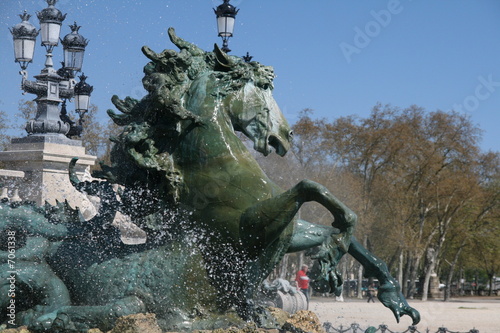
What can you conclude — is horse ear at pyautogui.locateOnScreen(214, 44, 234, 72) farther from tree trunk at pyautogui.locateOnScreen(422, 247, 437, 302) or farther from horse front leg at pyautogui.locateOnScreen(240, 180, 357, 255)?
tree trunk at pyautogui.locateOnScreen(422, 247, 437, 302)

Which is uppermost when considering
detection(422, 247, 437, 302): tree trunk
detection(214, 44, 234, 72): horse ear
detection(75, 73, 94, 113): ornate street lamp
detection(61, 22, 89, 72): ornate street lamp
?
detection(61, 22, 89, 72): ornate street lamp

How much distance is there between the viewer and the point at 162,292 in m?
5.75

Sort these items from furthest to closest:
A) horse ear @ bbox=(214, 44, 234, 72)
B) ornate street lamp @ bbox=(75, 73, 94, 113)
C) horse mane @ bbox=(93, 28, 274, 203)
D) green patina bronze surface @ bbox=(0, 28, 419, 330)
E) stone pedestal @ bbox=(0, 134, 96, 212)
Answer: ornate street lamp @ bbox=(75, 73, 94, 113) → stone pedestal @ bbox=(0, 134, 96, 212) → horse ear @ bbox=(214, 44, 234, 72) → horse mane @ bbox=(93, 28, 274, 203) → green patina bronze surface @ bbox=(0, 28, 419, 330)

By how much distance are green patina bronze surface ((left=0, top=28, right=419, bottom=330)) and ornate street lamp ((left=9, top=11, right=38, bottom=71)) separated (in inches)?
256

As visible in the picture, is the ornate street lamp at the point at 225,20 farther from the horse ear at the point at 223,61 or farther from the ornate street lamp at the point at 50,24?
the horse ear at the point at 223,61

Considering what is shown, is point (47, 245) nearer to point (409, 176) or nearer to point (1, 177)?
point (1, 177)

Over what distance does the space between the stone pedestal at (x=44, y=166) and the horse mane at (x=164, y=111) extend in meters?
5.42

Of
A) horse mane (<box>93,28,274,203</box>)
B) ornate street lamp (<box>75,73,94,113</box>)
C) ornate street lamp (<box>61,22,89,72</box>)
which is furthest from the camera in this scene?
ornate street lamp (<box>75,73,94,113</box>)

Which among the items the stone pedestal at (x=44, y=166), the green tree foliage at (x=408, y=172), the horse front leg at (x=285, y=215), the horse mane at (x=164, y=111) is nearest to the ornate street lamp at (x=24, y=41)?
the stone pedestal at (x=44, y=166)

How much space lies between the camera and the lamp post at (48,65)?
1231cm

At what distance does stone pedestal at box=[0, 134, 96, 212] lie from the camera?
11.6 m

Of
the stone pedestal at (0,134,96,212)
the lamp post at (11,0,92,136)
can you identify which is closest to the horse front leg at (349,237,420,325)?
the stone pedestal at (0,134,96,212)

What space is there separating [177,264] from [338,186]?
3189 centimetres

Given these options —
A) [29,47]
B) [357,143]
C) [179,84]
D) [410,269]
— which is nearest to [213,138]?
[179,84]
